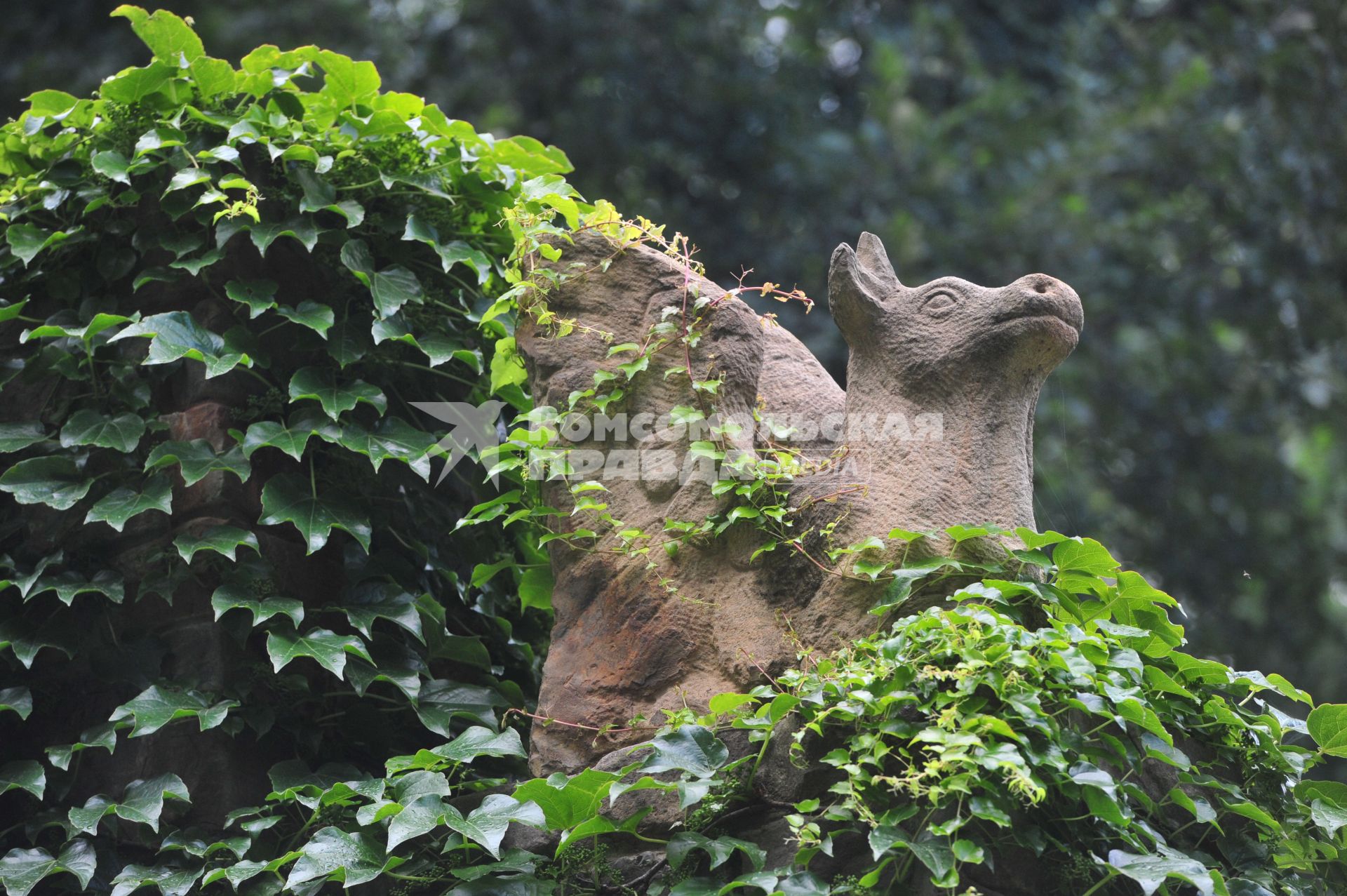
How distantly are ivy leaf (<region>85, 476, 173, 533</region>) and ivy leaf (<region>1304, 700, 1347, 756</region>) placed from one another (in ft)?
7.38

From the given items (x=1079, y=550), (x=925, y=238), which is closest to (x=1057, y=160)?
(x=925, y=238)

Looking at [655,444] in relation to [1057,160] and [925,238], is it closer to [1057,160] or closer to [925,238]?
[925,238]

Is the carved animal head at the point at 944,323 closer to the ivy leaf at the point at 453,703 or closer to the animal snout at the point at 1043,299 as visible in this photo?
the animal snout at the point at 1043,299

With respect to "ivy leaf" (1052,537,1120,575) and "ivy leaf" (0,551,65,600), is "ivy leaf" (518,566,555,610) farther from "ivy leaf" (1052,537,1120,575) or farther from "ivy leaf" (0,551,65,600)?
"ivy leaf" (1052,537,1120,575)

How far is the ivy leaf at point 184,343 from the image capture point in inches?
101

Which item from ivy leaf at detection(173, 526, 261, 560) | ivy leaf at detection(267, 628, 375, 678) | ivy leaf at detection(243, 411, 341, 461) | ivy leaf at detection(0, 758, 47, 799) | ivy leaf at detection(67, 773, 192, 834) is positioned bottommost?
ivy leaf at detection(67, 773, 192, 834)

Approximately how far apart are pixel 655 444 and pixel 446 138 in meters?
1.03

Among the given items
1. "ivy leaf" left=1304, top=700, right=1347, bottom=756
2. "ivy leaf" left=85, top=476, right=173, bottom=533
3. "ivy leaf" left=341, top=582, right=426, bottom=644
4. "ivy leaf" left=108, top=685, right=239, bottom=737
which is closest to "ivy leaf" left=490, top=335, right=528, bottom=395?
"ivy leaf" left=341, top=582, right=426, bottom=644

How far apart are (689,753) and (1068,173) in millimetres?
6270

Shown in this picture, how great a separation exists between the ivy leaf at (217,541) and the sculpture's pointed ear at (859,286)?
1.30 metres

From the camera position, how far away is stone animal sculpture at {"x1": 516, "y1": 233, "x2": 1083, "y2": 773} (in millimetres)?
2184

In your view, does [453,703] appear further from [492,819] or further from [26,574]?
[26,574]

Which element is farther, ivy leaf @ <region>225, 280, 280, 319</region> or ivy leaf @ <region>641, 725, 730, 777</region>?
ivy leaf @ <region>225, 280, 280, 319</region>

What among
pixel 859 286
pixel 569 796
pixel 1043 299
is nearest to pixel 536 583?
pixel 569 796
